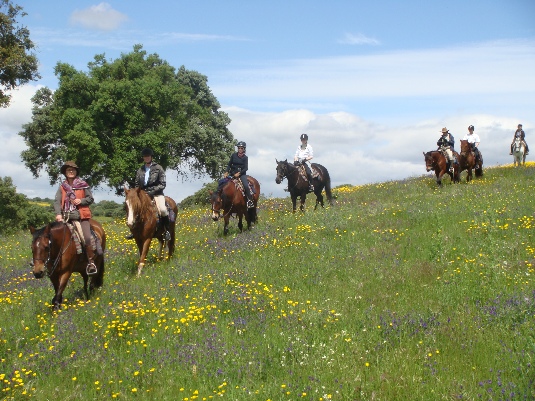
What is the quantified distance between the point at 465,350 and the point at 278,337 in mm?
2709

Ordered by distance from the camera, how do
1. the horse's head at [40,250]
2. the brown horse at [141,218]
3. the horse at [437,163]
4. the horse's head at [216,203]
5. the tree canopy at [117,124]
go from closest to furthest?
the horse's head at [40,250] → the brown horse at [141,218] → the horse's head at [216,203] → the horse at [437,163] → the tree canopy at [117,124]

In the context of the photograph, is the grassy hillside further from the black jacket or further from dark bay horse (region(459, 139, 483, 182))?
dark bay horse (region(459, 139, 483, 182))

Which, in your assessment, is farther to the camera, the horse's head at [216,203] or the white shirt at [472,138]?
the white shirt at [472,138]

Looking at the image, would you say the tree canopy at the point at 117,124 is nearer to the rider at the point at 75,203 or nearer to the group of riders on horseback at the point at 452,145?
the group of riders on horseback at the point at 452,145

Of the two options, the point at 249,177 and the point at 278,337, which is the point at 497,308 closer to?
the point at 278,337

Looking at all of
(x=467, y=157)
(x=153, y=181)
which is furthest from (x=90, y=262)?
(x=467, y=157)

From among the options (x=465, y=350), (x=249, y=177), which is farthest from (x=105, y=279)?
(x=465, y=350)

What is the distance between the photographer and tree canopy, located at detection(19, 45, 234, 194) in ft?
123

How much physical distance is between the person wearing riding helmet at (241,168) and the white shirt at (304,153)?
4117 mm

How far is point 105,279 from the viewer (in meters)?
13.0

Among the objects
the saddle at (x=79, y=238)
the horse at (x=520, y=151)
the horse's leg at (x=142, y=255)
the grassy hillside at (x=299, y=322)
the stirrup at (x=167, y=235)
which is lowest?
the grassy hillside at (x=299, y=322)

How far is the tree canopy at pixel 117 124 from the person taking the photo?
37.4 meters

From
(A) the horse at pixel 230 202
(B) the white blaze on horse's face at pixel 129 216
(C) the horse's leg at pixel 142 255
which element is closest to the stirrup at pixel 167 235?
(C) the horse's leg at pixel 142 255

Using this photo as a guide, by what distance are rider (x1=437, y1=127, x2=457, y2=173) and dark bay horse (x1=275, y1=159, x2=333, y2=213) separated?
22.1 ft
